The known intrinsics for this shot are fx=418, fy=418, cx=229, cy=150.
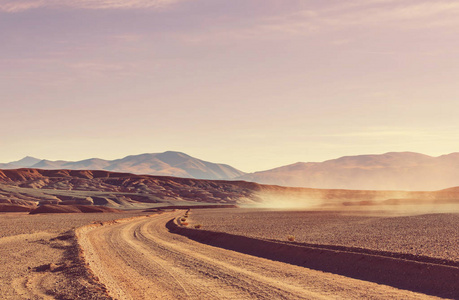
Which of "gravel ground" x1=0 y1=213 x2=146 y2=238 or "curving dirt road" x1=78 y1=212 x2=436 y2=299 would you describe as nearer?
"curving dirt road" x1=78 y1=212 x2=436 y2=299

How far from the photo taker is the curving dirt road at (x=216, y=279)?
12227 mm

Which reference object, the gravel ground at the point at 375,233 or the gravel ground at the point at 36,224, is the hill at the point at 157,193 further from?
the gravel ground at the point at 375,233

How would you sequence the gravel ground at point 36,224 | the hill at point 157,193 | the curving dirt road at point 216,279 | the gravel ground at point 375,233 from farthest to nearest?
the hill at point 157,193 < the gravel ground at point 36,224 < the gravel ground at point 375,233 < the curving dirt road at point 216,279

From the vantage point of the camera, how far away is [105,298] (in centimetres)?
1068

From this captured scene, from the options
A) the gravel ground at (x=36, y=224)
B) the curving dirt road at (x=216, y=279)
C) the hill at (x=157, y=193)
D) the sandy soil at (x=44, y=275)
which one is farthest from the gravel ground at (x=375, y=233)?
the hill at (x=157, y=193)

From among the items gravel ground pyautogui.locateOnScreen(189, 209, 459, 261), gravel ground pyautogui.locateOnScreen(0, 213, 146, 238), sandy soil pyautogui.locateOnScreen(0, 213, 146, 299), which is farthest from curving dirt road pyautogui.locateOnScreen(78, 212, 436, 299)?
gravel ground pyautogui.locateOnScreen(0, 213, 146, 238)

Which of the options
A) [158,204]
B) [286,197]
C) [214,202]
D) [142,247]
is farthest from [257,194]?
[142,247]

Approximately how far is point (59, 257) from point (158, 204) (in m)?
106

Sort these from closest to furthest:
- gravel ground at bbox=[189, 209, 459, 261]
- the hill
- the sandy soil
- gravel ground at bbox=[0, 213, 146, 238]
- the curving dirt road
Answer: the sandy soil
the curving dirt road
gravel ground at bbox=[189, 209, 459, 261]
gravel ground at bbox=[0, 213, 146, 238]
the hill

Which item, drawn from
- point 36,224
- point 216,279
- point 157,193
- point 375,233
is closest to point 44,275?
point 216,279

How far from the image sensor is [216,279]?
14461 millimetres

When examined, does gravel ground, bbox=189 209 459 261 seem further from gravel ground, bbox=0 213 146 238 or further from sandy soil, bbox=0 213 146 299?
gravel ground, bbox=0 213 146 238

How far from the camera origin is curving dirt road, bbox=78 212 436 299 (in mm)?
12227

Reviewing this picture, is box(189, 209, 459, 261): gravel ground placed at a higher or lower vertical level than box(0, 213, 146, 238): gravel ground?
higher
